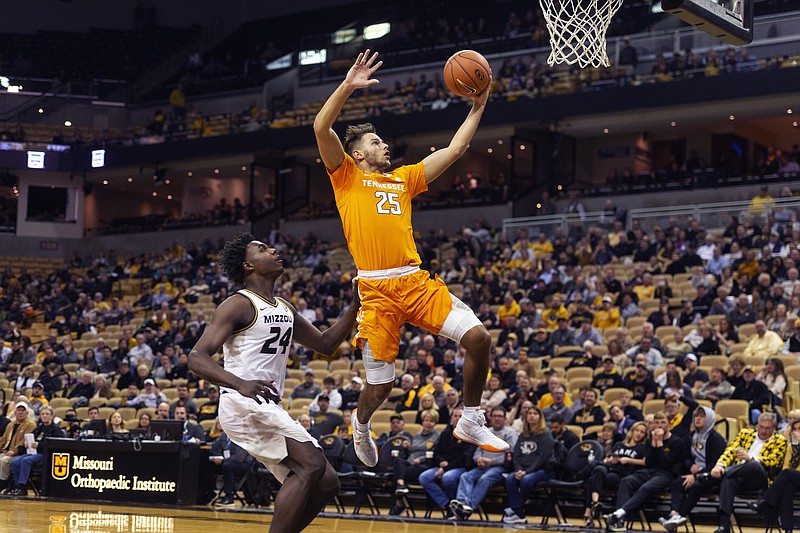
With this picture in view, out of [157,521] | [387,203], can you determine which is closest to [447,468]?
[157,521]

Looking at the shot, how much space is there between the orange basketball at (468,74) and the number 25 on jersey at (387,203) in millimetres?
822

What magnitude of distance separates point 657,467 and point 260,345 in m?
7.29

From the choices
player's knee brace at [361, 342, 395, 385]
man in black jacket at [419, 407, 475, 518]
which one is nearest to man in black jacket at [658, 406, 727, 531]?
man in black jacket at [419, 407, 475, 518]

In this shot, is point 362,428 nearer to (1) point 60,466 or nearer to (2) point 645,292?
(1) point 60,466

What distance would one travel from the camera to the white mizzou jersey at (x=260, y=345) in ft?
21.9

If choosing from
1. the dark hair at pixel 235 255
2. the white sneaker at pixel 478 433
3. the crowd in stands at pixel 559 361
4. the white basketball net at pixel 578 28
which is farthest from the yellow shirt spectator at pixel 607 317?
the dark hair at pixel 235 255

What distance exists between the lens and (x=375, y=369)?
732 centimetres

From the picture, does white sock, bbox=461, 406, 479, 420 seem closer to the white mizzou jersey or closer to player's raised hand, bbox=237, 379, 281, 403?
the white mizzou jersey

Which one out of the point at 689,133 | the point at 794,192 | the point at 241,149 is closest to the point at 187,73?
the point at 241,149

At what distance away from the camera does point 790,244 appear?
18.7m

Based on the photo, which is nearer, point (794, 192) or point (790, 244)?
point (790, 244)

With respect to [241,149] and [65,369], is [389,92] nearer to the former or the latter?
[241,149]

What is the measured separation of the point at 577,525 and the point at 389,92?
20781 millimetres

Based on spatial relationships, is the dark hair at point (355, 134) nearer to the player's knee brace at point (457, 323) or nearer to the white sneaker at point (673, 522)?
the player's knee brace at point (457, 323)
